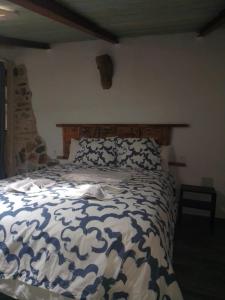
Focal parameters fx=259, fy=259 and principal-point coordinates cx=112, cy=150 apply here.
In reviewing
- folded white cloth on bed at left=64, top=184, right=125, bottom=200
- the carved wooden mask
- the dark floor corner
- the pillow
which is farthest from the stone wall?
the dark floor corner

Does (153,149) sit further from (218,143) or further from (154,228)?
(154,228)

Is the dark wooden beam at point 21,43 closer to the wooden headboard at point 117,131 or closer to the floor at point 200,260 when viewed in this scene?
the wooden headboard at point 117,131

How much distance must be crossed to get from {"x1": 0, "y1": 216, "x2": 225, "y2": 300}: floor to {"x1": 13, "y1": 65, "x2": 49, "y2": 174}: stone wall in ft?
7.67

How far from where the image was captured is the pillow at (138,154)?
290 centimetres

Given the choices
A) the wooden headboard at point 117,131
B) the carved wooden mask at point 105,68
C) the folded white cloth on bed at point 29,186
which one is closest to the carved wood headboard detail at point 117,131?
the wooden headboard at point 117,131

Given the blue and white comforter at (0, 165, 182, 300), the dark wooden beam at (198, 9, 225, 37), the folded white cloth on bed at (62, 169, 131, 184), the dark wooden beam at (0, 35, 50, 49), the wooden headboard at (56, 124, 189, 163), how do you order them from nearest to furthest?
the blue and white comforter at (0, 165, 182, 300) → the folded white cloth on bed at (62, 169, 131, 184) → the dark wooden beam at (198, 9, 225, 37) → the dark wooden beam at (0, 35, 50, 49) → the wooden headboard at (56, 124, 189, 163)

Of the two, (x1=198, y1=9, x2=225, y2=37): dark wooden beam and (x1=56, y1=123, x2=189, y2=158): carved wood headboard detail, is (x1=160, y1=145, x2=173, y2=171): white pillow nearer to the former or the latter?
(x1=56, y1=123, x2=189, y2=158): carved wood headboard detail

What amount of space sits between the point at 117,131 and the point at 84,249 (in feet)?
7.59

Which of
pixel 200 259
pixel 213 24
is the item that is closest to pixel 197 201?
pixel 200 259

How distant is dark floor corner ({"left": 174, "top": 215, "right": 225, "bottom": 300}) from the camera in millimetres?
1877

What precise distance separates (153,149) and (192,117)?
27.6 inches

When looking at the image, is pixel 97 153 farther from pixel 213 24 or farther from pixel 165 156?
pixel 213 24

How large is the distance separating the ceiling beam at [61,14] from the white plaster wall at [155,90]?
640 millimetres

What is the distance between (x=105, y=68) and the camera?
339cm
